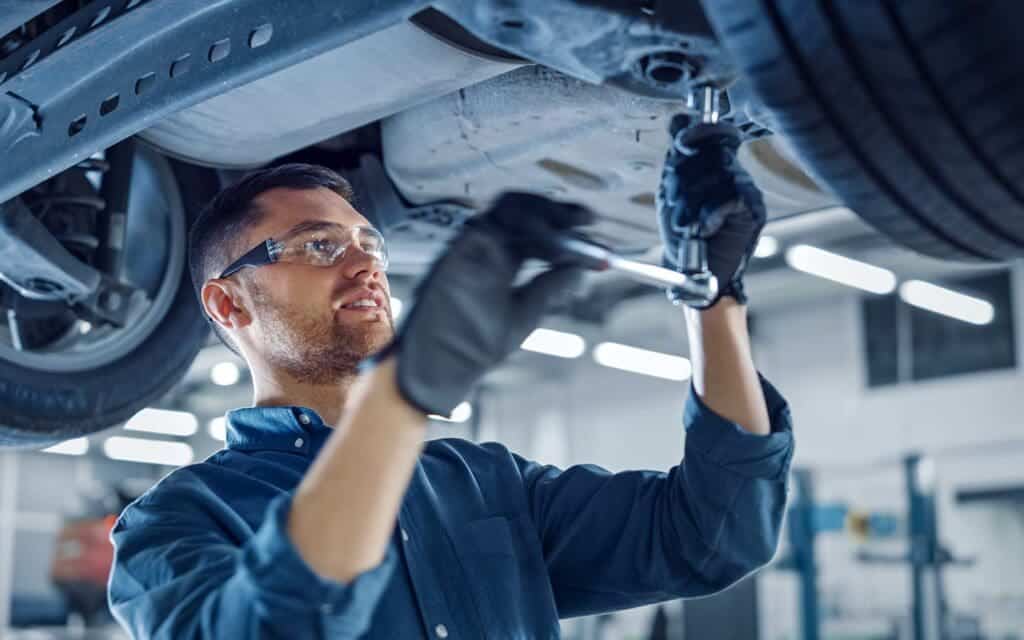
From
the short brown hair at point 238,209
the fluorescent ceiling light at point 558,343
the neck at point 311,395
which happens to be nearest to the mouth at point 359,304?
the neck at point 311,395

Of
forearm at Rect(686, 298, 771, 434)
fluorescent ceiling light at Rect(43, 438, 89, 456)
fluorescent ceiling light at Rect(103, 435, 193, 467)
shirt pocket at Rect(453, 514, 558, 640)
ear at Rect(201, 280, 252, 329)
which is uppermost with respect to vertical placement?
ear at Rect(201, 280, 252, 329)

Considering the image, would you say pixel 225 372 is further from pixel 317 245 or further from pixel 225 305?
pixel 317 245

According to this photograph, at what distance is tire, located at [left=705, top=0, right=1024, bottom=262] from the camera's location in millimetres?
1009

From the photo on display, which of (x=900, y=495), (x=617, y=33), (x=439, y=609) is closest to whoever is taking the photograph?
(x=617, y=33)

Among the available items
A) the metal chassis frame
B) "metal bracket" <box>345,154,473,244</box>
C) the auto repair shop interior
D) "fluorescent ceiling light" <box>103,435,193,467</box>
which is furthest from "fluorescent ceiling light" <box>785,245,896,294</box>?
"fluorescent ceiling light" <box>103,435,193,467</box>

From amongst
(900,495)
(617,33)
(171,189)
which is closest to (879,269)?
(900,495)

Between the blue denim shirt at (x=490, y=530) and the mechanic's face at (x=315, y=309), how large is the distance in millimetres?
82

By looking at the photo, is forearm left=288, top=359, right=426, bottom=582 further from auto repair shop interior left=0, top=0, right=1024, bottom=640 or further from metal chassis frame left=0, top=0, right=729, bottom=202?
metal chassis frame left=0, top=0, right=729, bottom=202

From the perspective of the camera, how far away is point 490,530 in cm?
168

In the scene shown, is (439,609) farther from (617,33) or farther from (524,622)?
(617,33)

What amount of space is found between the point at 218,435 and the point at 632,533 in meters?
12.5

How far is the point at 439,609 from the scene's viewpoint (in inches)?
60.6

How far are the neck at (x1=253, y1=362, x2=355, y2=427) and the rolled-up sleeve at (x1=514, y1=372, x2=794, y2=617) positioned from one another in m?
0.31

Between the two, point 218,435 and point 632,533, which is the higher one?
point 632,533
